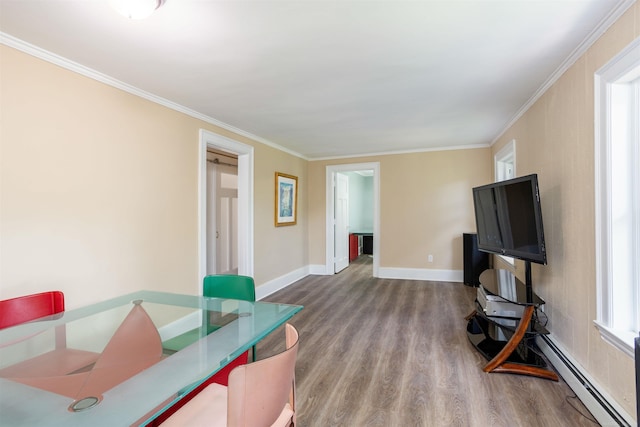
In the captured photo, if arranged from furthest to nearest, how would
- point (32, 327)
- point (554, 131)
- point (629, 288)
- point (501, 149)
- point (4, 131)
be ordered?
point (501, 149)
point (554, 131)
point (4, 131)
point (629, 288)
point (32, 327)

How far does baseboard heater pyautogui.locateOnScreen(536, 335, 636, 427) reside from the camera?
1.58 m

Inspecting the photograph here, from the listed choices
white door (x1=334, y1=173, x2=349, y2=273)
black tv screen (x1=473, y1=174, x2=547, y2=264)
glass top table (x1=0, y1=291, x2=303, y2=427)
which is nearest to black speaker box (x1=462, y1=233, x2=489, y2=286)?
black tv screen (x1=473, y1=174, x2=547, y2=264)

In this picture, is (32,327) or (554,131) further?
(554,131)

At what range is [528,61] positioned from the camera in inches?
82.7

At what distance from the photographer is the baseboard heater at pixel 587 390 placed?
1575mm

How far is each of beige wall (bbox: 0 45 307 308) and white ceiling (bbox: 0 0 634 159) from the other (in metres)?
0.24

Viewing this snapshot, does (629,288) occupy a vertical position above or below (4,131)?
below

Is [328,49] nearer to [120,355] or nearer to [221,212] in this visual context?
[120,355]

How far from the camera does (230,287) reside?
219 centimetres

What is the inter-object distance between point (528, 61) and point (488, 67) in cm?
25

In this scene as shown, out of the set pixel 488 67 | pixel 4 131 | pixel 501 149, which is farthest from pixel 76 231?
pixel 501 149

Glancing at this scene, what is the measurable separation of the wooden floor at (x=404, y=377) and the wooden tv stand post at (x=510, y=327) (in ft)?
0.23

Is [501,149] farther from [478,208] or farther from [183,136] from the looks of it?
[183,136]

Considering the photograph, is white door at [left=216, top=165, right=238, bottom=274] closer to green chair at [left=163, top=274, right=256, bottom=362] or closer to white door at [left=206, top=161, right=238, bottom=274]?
white door at [left=206, top=161, right=238, bottom=274]
